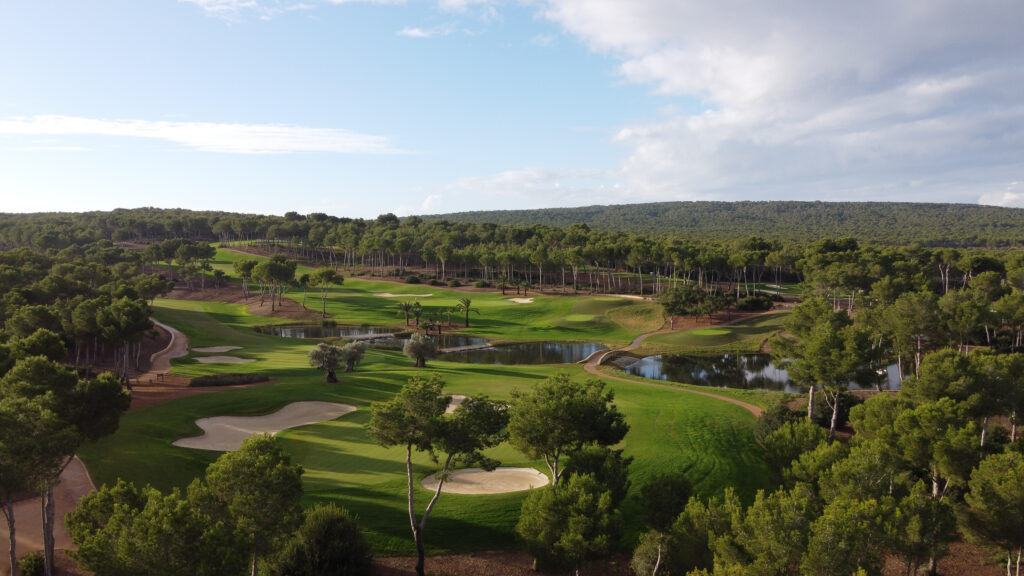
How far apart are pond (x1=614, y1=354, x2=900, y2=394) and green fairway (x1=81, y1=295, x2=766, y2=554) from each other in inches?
472

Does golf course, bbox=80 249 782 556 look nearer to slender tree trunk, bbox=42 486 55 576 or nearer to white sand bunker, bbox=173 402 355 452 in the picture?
white sand bunker, bbox=173 402 355 452

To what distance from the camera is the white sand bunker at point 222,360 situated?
55.4 m

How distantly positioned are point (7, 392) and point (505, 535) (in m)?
22.0

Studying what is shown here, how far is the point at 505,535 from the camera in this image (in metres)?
24.3

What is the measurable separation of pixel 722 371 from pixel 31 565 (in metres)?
59.8

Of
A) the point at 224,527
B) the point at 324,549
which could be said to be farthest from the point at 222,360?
the point at 224,527

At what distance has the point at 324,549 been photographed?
20.0 meters

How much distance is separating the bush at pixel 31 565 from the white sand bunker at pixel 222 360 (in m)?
37.2

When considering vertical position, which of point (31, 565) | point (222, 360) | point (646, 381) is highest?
point (222, 360)

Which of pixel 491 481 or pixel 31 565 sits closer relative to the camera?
pixel 31 565

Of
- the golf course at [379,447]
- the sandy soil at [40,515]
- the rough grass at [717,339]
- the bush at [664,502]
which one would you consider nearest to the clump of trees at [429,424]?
the golf course at [379,447]

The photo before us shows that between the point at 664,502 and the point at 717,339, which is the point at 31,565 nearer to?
the point at 664,502

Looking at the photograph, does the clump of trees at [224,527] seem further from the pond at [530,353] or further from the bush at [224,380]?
the pond at [530,353]

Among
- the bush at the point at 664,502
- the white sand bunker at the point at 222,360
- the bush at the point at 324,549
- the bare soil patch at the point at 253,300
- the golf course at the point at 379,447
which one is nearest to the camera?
the bush at the point at 324,549
